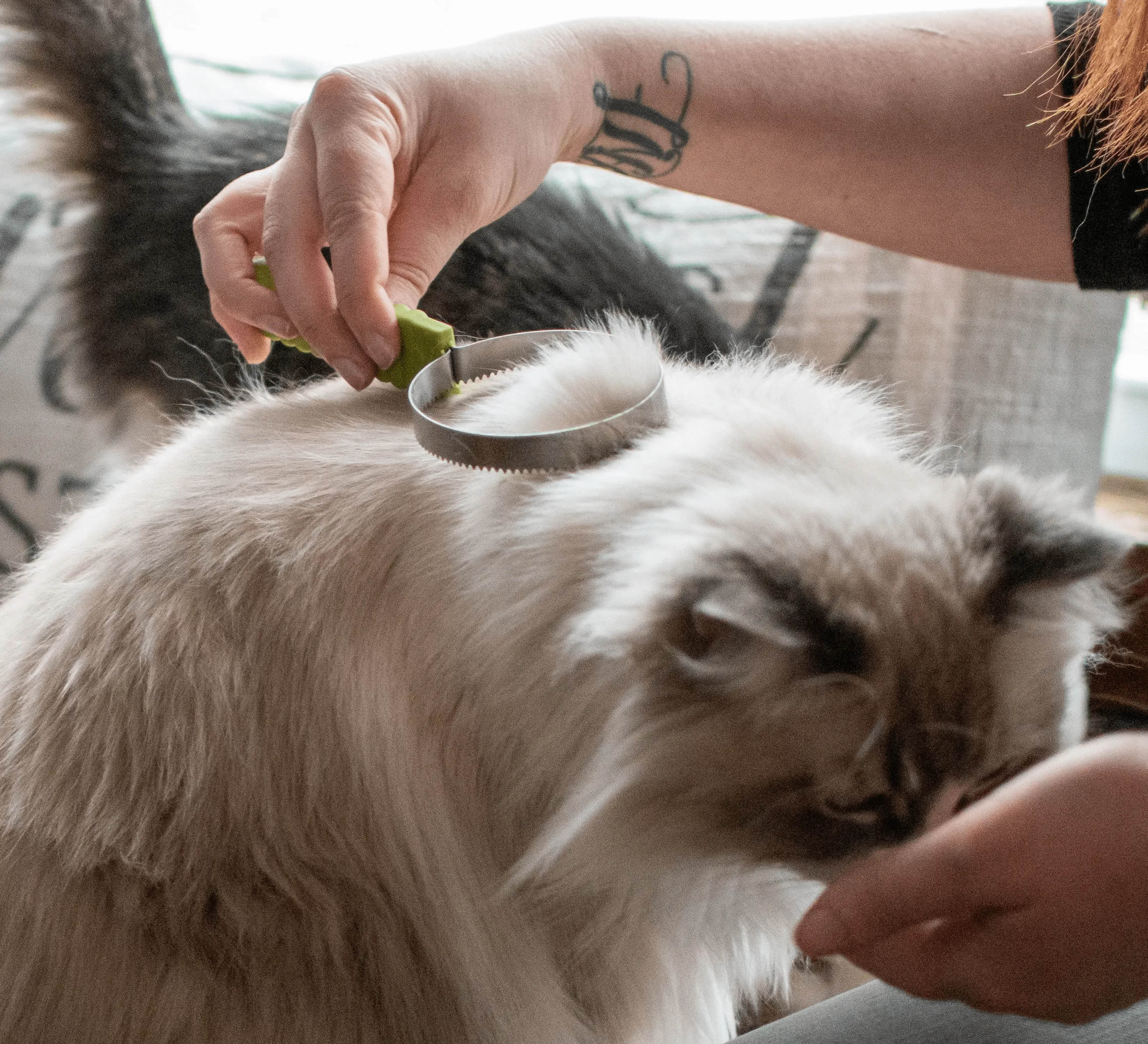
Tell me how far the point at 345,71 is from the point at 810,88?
0.52 metres

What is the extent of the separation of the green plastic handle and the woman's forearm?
0.37 m

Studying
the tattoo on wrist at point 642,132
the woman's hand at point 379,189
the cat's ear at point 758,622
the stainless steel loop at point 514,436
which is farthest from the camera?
the tattoo on wrist at point 642,132

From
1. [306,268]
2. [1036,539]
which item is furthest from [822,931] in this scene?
[306,268]

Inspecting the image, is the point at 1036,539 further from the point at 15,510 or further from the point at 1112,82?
the point at 15,510

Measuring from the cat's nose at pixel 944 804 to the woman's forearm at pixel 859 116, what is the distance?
0.73 metres

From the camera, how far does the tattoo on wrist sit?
3.58 feet

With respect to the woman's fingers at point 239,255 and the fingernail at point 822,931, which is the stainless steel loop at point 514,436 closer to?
the woman's fingers at point 239,255

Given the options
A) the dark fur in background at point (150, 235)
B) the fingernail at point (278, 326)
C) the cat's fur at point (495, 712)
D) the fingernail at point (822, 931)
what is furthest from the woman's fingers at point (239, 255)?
the fingernail at point (822, 931)

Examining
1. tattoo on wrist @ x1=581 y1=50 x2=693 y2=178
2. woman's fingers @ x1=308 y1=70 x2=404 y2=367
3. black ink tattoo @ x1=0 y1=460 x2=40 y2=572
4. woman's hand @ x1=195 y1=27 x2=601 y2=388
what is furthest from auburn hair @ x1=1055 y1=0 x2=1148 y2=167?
black ink tattoo @ x1=0 y1=460 x2=40 y2=572

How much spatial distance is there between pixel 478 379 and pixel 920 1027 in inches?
22.3

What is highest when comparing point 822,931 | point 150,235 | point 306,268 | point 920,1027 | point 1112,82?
point 1112,82

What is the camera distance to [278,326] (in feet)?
2.81

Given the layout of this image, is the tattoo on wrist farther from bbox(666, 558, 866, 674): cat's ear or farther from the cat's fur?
bbox(666, 558, 866, 674): cat's ear

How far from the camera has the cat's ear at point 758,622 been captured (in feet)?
1.79
